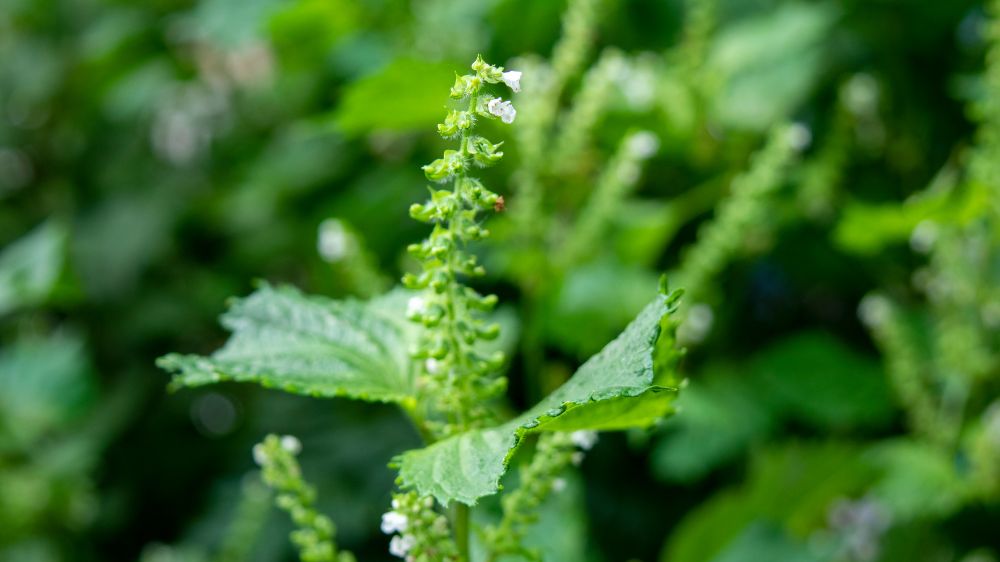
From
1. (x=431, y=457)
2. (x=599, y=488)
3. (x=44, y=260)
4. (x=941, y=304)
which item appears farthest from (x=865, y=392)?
(x=44, y=260)

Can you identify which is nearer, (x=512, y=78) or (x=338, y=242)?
(x=512, y=78)

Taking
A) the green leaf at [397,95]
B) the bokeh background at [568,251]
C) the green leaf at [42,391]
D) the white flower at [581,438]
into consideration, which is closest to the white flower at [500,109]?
the white flower at [581,438]

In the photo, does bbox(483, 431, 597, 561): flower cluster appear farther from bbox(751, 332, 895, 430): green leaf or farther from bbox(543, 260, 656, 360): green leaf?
bbox(751, 332, 895, 430): green leaf

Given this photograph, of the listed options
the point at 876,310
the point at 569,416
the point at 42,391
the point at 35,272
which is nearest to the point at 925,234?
the point at 876,310

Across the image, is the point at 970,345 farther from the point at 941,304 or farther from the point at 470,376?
the point at 470,376

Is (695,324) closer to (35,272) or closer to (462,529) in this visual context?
(462,529)
